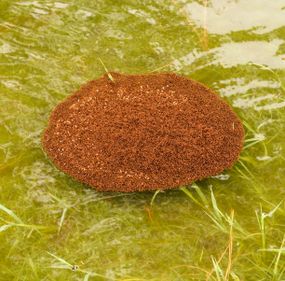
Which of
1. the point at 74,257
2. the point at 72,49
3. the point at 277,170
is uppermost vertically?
the point at 72,49

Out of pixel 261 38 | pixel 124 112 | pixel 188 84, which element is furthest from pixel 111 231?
pixel 261 38

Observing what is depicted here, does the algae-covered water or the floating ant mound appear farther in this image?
the floating ant mound

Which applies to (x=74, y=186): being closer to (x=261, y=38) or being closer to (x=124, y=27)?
(x=124, y=27)

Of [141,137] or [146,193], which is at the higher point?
[141,137]

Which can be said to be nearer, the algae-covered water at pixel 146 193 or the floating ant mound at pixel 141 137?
the algae-covered water at pixel 146 193
